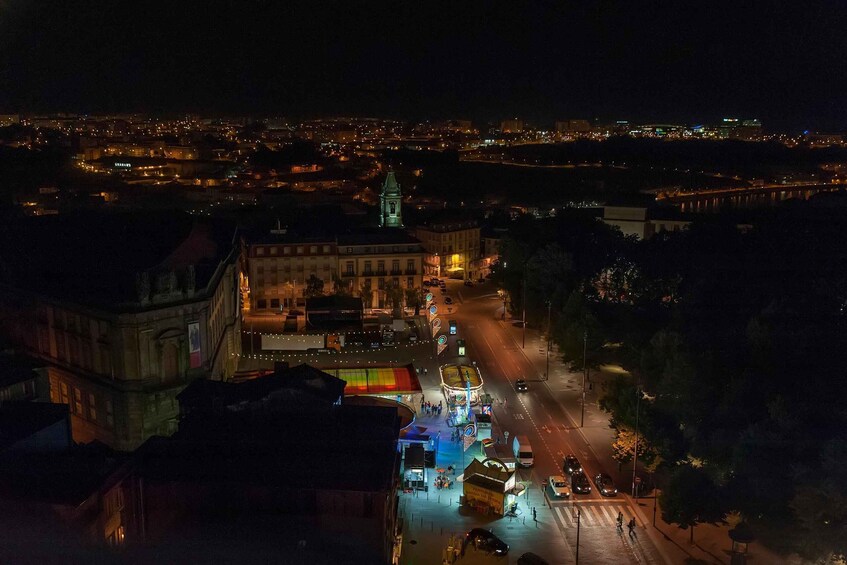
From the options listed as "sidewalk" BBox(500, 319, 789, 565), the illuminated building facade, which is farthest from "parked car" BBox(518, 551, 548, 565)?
the illuminated building facade

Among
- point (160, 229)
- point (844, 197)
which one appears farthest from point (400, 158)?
point (160, 229)

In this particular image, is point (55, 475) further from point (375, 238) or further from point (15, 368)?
point (375, 238)

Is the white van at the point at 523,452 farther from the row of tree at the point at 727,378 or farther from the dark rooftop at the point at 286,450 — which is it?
the dark rooftop at the point at 286,450

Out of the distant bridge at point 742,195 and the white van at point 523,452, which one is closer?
the white van at point 523,452

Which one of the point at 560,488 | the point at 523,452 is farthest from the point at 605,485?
the point at 523,452

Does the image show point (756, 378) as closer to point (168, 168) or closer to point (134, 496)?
point (134, 496)

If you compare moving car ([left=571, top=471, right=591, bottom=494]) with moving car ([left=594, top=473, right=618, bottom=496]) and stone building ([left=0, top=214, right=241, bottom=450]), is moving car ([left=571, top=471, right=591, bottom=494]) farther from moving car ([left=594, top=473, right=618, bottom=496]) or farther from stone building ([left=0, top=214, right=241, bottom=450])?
stone building ([left=0, top=214, right=241, bottom=450])

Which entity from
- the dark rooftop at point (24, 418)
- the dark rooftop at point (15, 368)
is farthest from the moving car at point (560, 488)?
the dark rooftop at point (15, 368)
